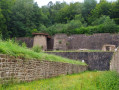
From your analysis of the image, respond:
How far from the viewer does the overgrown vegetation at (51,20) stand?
31484mm

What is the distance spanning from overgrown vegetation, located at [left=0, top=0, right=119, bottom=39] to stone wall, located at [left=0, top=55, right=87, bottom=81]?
2342 centimetres

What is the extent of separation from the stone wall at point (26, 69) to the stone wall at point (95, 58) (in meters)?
10.1

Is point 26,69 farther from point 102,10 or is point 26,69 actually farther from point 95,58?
point 102,10

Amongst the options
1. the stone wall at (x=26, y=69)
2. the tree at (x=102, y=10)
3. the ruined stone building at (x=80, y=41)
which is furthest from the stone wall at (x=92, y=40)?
the stone wall at (x=26, y=69)

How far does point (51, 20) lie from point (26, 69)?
145 ft

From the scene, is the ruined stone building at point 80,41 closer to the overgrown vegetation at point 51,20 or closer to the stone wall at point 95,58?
the overgrown vegetation at point 51,20

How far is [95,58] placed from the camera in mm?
19016

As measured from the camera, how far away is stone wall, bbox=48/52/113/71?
18.8 meters

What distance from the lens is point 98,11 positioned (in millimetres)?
43156

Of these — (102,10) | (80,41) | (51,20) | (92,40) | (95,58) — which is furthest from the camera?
(51,20)

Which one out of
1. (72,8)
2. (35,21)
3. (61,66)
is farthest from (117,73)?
(72,8)

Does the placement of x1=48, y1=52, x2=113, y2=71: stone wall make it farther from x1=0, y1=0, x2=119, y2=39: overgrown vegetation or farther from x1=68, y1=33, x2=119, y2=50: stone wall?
x1=0, y1=0, x2=119, y2=39: overgrown vegetation

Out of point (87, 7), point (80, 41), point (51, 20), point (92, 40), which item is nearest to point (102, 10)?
point (87, 7)

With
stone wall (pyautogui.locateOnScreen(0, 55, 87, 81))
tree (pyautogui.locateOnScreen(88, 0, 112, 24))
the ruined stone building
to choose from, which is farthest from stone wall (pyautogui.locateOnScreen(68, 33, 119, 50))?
stone wall (pyautogui.locateOnScreen(0, 55, 87, 81))
